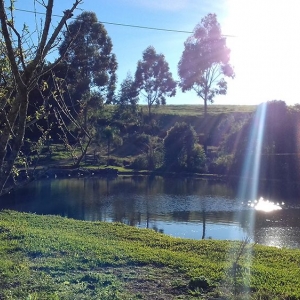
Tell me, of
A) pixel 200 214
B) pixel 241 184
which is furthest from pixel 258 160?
pixel 200 214

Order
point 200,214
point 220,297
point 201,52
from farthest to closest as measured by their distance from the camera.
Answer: point 201,52
point 200,214
point 220,297

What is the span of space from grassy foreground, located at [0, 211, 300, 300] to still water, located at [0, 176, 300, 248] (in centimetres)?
342

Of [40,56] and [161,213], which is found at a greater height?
[40,56]

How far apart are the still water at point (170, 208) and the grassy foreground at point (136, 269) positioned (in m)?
3.42

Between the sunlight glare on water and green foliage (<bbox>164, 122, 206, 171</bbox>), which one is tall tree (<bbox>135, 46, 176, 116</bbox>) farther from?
the sunlight glare on water

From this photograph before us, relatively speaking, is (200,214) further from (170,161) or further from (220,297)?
(170,161)

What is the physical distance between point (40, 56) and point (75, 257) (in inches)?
248

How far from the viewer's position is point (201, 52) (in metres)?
49.6

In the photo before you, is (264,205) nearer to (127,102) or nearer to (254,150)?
(254,150)

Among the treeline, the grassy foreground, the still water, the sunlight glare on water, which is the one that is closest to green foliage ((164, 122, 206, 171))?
the treeline

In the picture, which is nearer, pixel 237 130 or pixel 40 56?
pixel 40 56

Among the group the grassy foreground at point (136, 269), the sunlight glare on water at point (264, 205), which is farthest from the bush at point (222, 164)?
the grassy foreground at point (136, 269)

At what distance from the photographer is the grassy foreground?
22.8ft

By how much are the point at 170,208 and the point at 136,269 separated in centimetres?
1359
